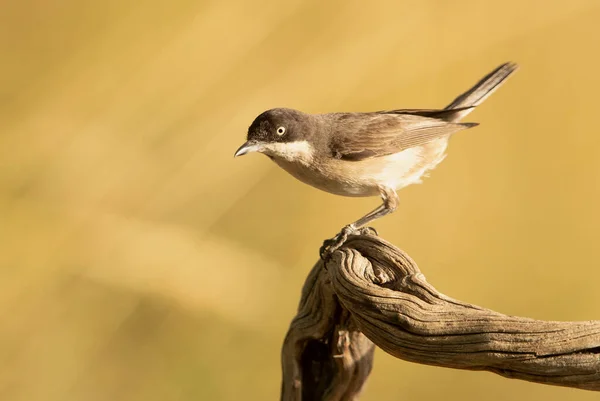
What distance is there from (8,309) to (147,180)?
Result: 1.05 m

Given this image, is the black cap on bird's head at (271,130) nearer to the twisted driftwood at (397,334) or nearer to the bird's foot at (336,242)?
the bird's foot at (336,242)

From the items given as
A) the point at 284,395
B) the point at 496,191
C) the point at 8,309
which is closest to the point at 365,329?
the point at 284,395

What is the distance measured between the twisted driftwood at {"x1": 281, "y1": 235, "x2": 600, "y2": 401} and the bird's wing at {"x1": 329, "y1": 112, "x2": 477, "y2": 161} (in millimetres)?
646

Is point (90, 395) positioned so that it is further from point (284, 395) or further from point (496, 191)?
point (496, 191)

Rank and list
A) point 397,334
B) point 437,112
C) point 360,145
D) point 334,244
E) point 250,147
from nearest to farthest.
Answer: point 397,334, point 334,244, point 250,147, point 360,145, point 437,112

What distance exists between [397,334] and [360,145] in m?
1.27

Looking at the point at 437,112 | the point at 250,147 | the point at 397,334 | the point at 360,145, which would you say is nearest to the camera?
the point at 397,334

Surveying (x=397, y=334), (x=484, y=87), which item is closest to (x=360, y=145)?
(x=484, y=87)

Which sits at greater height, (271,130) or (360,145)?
(360,145)

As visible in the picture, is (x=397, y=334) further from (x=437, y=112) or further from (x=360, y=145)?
(x=437, y=112)

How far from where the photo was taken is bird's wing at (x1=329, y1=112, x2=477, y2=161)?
3.35 m

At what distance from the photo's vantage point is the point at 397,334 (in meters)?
2.27

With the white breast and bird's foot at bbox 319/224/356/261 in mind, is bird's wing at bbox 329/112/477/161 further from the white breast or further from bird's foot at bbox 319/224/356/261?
bird's foot at bbox 319/224/356/261

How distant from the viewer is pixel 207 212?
164 inches
